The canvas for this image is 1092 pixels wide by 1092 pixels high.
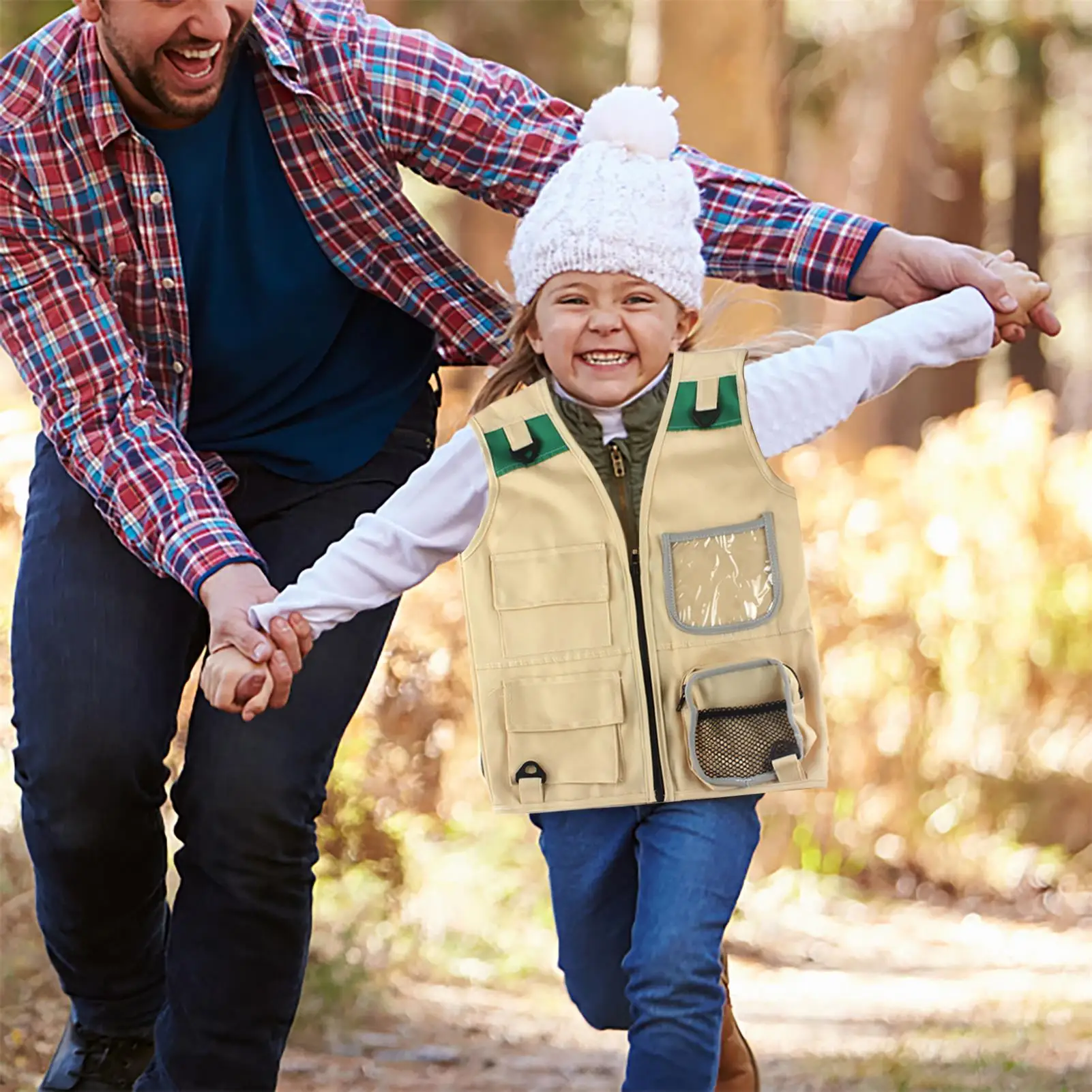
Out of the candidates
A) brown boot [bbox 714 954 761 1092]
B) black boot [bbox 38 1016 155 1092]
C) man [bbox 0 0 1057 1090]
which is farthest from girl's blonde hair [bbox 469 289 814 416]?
black boot [bbox 38 1016 155 1092]

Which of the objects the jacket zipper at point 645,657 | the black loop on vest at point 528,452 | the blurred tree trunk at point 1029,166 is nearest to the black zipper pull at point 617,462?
the jacket zipper at point 645,657

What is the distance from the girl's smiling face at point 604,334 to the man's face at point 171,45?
2.15ft

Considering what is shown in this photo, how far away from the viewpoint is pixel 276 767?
→ 2764mm

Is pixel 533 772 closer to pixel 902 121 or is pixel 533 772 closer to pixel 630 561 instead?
pixel 630 561

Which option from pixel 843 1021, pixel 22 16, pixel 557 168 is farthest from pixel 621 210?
pixel 22 16

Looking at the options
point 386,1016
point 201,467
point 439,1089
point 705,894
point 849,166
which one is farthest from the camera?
point 849,166

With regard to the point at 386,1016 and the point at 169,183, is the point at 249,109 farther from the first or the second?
the point at 386,1016

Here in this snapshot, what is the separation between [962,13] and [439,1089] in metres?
10.7

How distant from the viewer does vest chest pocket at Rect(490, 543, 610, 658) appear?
9.12 feet

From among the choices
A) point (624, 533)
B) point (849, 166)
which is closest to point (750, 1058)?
point (624, 533)

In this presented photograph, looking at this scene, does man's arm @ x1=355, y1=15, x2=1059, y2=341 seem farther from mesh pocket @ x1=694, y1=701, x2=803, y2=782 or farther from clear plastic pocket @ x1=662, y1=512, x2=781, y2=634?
mesh pocket @ x1=694, y1=701, x2=803, y2=782

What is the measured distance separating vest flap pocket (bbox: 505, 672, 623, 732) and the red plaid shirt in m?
0.58

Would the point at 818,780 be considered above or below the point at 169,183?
below

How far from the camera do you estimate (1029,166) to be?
14.6m
